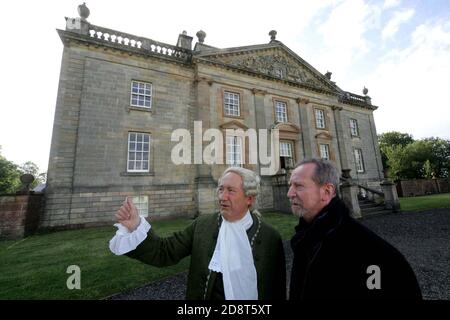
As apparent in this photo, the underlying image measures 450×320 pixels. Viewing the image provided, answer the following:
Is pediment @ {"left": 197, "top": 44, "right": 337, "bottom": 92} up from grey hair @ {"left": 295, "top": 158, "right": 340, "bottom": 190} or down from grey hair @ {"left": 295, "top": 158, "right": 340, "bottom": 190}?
up

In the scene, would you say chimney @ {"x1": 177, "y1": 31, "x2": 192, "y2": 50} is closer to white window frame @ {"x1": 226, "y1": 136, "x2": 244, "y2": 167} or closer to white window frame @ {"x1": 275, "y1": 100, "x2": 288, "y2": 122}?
white window frame @ {"x1": 226, "y1": 136, "x2": 244, "y2": 167}

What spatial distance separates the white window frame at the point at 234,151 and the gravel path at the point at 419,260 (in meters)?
8.31

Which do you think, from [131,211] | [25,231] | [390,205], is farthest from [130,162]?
[390,205]

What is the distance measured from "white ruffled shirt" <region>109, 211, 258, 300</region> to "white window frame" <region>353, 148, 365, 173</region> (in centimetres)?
2253

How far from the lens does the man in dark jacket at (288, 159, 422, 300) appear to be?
1305 mm

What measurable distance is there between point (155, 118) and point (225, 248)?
13.0m

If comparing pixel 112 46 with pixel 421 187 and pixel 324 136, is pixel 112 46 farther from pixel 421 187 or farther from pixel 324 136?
pixel 421 187

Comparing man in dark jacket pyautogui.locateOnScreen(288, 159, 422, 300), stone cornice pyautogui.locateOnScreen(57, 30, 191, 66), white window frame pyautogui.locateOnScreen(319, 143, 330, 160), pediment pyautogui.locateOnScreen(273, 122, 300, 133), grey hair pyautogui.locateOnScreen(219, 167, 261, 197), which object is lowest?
man in dark jacket pyautogui.locateOnScreen(288, 159, 422, 300)

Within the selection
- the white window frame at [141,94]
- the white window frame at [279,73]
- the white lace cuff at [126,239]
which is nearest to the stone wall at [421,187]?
the white window frame at [279,73]

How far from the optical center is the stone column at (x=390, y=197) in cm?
1296

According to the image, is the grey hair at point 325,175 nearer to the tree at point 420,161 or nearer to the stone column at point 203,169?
the stone column at point 203,169

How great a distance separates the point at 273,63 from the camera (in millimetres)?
18703

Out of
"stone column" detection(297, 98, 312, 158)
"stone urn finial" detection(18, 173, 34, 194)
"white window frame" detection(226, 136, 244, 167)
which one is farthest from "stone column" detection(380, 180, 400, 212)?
"stone urn finial" detection(18, 173, 34, 194)
